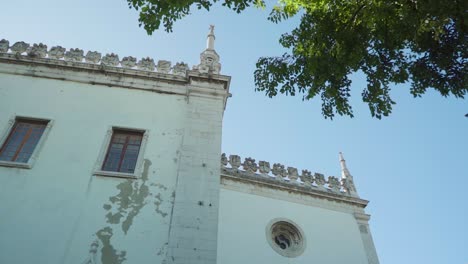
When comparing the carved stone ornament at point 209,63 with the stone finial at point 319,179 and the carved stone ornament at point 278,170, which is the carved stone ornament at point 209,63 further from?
the stone finial at point 319,179

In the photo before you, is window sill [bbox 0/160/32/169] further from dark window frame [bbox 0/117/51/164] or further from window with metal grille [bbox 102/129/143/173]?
window with metal grille [bbox 102/129/143/173]

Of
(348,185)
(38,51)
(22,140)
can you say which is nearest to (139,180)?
(22,140)

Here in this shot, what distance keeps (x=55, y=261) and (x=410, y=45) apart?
925 cm

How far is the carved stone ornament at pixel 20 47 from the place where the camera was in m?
13.7

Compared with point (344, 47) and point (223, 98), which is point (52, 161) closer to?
point (223, 98)

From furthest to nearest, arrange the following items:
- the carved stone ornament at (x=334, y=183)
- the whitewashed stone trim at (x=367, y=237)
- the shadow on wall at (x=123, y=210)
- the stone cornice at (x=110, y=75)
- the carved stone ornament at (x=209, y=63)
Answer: the carved stone ornament at (x=334, y=183)
the whitewashed stone trim at (x=367, y=237)
the carved stone ornament at (x=209, y=63)
the stone cornice at (x=110, y=75)
the shadow on wall at (x=123, y=210)

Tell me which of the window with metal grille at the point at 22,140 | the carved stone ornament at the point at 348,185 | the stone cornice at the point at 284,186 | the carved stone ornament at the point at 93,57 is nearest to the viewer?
Result: the window with metal grille at the point at 22,140

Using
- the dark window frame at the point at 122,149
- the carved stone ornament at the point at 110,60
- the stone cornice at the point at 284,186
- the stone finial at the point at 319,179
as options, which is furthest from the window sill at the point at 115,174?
the stone finial at the point at 319,179

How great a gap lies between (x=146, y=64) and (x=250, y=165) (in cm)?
588

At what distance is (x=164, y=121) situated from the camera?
41.3 feet

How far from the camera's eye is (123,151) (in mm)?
11742

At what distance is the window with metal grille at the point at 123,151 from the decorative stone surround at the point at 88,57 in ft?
9.29

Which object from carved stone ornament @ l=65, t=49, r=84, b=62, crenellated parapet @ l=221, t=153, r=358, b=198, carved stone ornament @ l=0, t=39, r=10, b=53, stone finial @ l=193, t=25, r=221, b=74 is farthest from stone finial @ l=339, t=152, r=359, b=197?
carved stone ornament @ l=0, t=39, r=10, b=53

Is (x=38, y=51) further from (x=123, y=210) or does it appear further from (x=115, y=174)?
(x=123, y=210)
